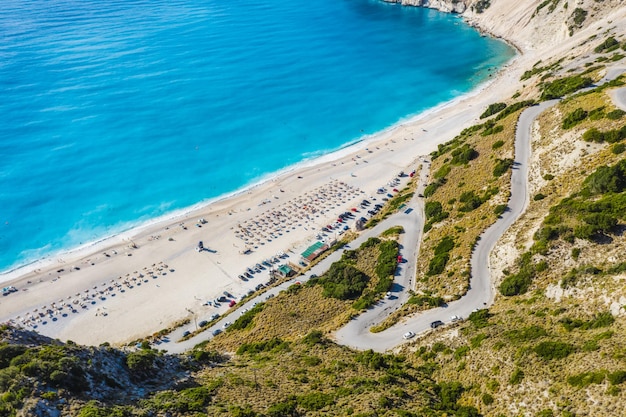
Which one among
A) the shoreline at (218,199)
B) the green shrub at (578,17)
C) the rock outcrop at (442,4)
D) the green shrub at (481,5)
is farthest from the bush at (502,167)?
the rock outcrop at (442,4)

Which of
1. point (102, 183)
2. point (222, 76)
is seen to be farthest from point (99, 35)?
point (102, 183)

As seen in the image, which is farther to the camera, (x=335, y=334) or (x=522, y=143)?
(x=522, y=143)

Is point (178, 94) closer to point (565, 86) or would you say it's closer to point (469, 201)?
point (469, 201)

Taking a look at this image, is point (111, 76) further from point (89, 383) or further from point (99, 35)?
point (89, 383)

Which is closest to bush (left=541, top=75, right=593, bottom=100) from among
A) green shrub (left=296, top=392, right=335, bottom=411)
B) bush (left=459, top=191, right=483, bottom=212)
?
bush (left=459, top=191, right=483, bottom=212)

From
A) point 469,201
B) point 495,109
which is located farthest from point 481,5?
point 469,201

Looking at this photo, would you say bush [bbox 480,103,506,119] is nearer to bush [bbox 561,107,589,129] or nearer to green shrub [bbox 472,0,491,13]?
bush [bbox 561,107,589,129]
